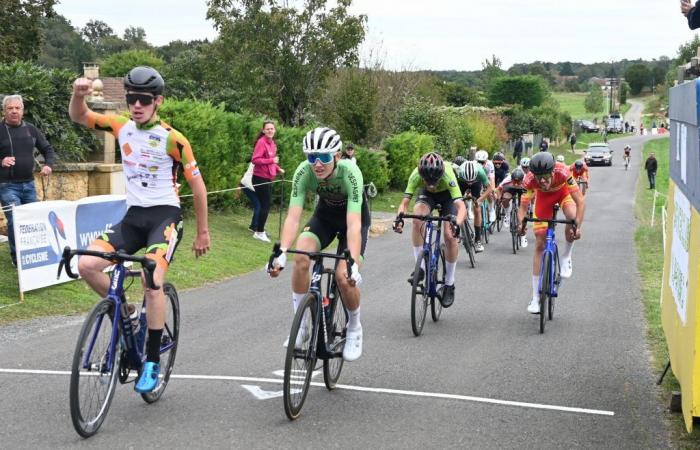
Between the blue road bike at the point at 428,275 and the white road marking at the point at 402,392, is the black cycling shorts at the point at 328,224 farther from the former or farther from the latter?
the blue road bike at the point at 428,275

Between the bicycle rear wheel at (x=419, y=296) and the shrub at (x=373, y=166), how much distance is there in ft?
57.3

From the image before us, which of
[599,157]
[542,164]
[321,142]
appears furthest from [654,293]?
[599,157]

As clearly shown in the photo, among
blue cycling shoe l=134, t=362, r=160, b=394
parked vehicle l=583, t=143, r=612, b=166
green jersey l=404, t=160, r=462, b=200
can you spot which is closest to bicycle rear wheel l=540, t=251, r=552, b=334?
green jersey l=404, t=160, r=462, b=200

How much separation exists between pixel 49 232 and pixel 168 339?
5.02 meters

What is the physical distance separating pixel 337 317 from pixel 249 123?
1449 cm

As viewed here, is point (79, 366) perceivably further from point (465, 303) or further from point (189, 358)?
point (465, 303)

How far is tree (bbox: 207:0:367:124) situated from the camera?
126 ft

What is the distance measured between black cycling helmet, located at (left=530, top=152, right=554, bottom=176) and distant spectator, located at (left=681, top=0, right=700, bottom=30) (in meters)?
3.42

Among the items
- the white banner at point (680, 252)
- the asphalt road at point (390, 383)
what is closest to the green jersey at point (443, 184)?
the asphalt road at point (390, 383)

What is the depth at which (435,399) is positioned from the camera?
22.9 feet

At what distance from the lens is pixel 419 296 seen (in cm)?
1002

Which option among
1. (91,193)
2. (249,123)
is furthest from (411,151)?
(91,193)

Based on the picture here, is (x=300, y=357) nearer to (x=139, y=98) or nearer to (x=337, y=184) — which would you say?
(x=337, y=184)

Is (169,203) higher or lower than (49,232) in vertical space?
higher
